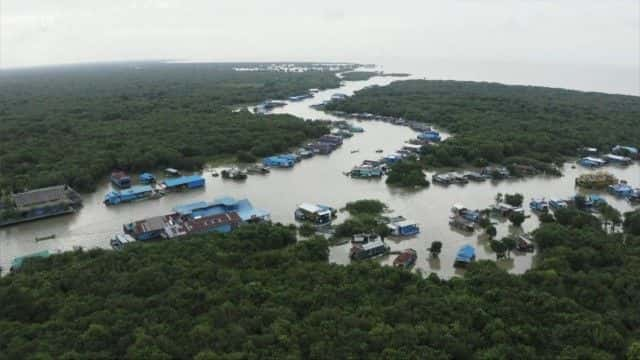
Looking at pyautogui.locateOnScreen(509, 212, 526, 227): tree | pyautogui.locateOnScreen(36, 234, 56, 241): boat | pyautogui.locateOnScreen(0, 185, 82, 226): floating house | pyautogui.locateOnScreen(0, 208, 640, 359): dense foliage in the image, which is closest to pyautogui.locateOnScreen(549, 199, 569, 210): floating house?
pyautogui.locateOnScreen(509, 212, 526, 227): tree

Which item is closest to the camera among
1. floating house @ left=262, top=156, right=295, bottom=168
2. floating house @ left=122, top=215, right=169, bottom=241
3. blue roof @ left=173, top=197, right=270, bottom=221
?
floating house @ left=122, top=215, right=169, bottom=241

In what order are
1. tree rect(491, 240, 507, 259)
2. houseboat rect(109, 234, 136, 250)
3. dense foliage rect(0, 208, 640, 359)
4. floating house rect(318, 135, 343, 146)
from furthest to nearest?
floating house rect(318, 135, 343, 146), houseboat rect(109, 234, 136, 250), tree rect(491, 240, 507, 259), dense foliage rect(0, 208, 640, 359)

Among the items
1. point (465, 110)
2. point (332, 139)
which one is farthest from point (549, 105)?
point (332, 139)

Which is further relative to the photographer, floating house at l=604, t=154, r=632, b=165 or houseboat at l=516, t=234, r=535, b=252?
floating house at l=604, t=154, r=632, b=165

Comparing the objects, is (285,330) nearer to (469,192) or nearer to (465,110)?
(469,192)

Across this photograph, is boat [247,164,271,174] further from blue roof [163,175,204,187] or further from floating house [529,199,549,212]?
floating house [529,199,549,212]

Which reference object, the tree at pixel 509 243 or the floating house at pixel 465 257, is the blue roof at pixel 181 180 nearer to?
the floating house at pixel 465 257
